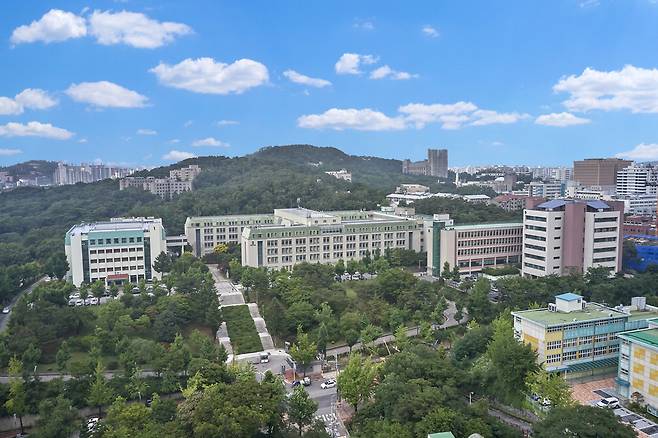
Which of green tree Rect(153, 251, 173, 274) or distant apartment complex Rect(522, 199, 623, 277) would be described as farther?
green tree Rect(153, 251, 173, 274)

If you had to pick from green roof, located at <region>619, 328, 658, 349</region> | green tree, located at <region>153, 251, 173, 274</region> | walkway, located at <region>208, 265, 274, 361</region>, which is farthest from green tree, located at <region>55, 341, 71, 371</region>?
green roof, located at <region>619, 328, 658, 349</region>

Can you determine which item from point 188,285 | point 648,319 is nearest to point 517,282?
point 648,319

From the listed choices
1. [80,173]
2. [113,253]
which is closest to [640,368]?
[113,253]

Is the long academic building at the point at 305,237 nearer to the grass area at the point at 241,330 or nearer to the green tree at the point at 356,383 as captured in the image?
the grass area at the point at 241,330

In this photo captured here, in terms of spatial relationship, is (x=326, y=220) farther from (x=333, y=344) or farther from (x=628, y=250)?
(x=628, y=250)

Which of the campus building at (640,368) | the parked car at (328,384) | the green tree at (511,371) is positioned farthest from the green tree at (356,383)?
the campus building at (640,368)

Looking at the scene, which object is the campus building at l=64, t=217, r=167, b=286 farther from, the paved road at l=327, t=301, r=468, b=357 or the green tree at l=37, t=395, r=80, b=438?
the green tree at l=37, t=395, r=80, b=438
